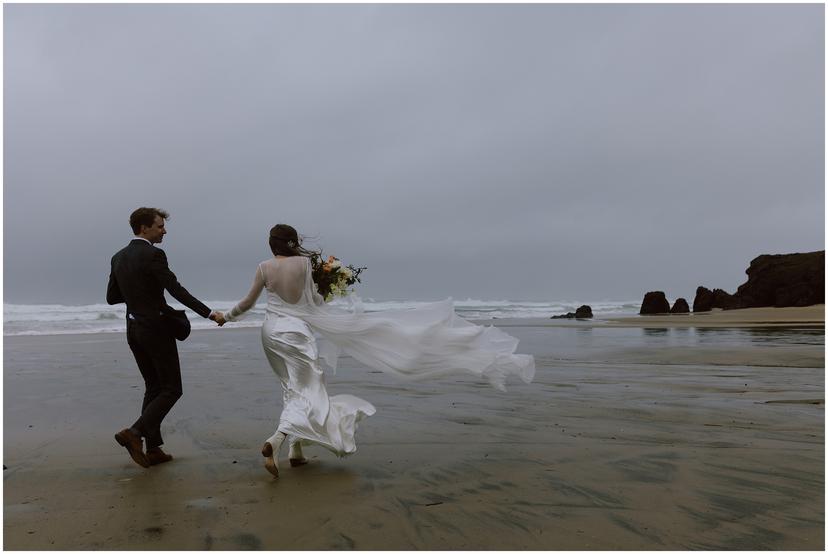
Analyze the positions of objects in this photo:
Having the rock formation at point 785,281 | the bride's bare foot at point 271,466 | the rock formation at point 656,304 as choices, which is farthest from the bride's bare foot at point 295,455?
the rock formation at point 656,304

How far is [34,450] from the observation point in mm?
5723

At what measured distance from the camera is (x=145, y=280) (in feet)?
18.0

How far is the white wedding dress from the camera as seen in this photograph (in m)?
5.19

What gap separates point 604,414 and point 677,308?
43537 millimetres

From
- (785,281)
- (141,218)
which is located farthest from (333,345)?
(785,281)

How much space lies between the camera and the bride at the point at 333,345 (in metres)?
5.19

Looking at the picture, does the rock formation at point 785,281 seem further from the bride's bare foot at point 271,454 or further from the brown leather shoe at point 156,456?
the brown leather shoe at point 156,456

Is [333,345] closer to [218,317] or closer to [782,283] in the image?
[218,317]

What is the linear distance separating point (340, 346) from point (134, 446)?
1.99 meters

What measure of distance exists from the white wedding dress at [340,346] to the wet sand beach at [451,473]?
1.53 feet

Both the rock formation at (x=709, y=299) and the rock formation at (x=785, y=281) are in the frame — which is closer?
the rock formation at (x=785, y=281)

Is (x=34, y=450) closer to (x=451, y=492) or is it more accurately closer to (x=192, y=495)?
(x=192, y=495)

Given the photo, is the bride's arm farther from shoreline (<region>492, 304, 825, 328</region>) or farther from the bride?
shoreline (<region>492, 304, 825, 328</region>)

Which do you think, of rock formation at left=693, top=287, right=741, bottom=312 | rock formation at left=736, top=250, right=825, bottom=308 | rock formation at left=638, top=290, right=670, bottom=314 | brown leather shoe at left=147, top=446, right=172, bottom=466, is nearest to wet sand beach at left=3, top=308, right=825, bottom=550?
brown leather shoe at left=147, top=446, right=172, bottom=466
